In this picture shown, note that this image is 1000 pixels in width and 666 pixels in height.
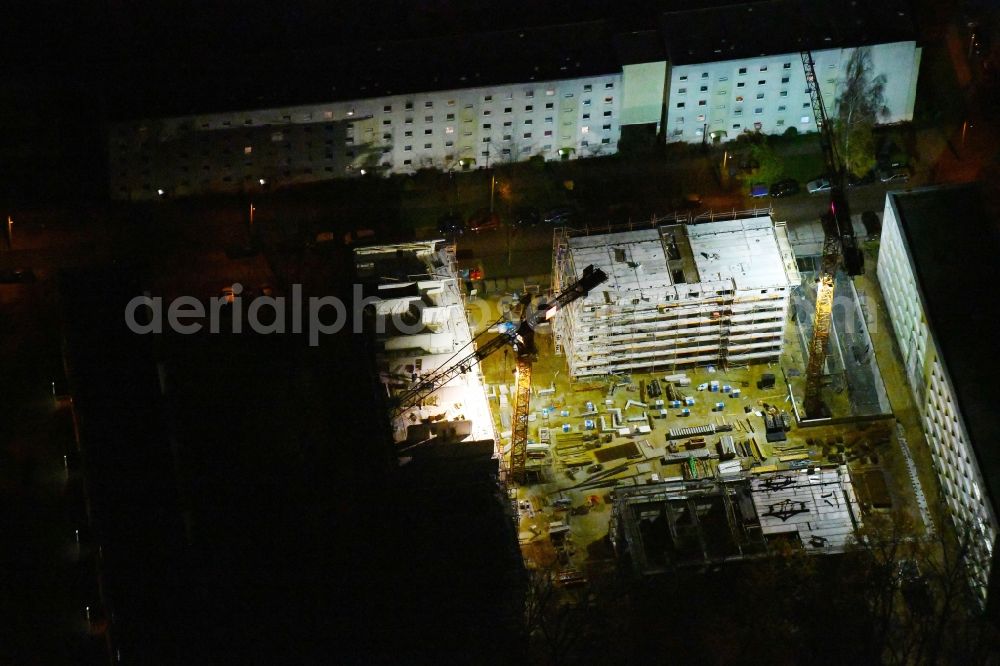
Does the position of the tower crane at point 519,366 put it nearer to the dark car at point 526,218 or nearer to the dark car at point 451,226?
the dark car at point 526,218

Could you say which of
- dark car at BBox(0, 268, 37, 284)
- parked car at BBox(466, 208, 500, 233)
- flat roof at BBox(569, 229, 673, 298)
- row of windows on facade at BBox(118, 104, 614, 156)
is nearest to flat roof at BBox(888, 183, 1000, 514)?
flat roof at BBox(569, 229, 673, 298)

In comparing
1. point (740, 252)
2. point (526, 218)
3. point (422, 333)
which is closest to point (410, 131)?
point (526, 218)

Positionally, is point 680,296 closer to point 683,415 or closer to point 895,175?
point 683,415

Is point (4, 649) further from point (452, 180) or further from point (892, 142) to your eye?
point (892, 142)

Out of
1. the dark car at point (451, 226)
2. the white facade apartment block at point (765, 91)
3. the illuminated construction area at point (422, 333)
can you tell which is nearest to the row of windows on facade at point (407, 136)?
the dark car at point (451, 226)

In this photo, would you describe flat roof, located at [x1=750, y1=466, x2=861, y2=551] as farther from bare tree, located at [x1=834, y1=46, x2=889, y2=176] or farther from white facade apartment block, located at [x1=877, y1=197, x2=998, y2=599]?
bare tree, located at [x1=834, y1=46, x2=889, y2=176]

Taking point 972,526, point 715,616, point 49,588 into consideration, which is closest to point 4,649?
point 49,588

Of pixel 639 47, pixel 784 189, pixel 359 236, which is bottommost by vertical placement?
pixel 784 189
